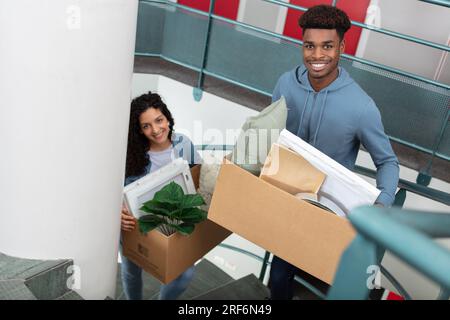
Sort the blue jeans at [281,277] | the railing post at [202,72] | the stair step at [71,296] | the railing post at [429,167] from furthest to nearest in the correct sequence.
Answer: the railing post at [202,72] < the railing post at [429,167] < the blue jeans at [281,277] < the stair step at [71,296]

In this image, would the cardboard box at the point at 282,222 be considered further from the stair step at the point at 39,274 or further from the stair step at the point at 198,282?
the stair step at the point at 198,282

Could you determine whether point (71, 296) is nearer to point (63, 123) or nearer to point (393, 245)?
point (63, 123)

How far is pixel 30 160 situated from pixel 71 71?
26 centimetres

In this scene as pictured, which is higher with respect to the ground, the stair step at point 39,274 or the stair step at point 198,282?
the stair step at point 39,274

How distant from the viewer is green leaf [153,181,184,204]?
1440mm

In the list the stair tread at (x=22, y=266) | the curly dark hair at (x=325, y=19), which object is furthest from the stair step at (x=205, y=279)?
the curly dark hair at (x=325, y=19)

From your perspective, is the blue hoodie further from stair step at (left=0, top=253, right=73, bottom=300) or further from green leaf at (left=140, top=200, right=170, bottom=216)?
stair step at (left=0, top=253, right=73, bottom=300)

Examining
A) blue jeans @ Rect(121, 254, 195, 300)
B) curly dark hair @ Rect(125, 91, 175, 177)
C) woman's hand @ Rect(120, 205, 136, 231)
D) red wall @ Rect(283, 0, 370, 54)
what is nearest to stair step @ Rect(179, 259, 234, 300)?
blue jeans @ Rect(121, 254, 195, 300)

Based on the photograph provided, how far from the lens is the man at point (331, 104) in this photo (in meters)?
1.60

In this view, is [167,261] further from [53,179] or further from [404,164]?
[404,164]

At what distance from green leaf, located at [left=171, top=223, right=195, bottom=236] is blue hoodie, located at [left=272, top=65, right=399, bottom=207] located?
582 millimetres

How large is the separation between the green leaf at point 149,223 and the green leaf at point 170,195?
7cm

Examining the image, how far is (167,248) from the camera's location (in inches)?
56.7

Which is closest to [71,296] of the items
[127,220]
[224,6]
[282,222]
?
[127,220]
